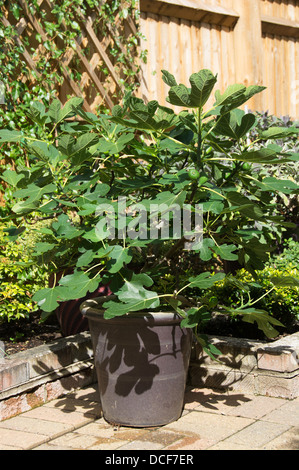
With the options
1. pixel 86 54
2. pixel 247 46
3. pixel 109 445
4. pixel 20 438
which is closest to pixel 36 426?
pixel 20 438

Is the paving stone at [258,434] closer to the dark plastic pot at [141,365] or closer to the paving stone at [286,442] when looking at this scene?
the paving stone at [286,442]

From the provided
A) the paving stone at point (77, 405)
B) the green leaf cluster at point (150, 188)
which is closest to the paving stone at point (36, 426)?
the paving stone at point (77, 405)

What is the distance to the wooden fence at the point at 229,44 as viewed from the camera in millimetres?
5449

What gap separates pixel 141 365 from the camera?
253 centimetres

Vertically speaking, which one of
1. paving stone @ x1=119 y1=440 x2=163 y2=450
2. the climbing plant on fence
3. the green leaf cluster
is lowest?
paving stone @ x1=119 y1=440 x2=163 y2=450

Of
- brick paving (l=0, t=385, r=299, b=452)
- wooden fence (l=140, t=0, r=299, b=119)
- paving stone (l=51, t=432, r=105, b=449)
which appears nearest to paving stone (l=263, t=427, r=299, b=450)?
brick paving (l=0, t=385, r=299, b=452)

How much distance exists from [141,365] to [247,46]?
4422 mm

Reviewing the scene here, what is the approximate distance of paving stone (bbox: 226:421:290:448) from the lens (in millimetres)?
2367

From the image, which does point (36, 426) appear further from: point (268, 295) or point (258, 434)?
point (268, 295)

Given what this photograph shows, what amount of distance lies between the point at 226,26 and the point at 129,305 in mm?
4614

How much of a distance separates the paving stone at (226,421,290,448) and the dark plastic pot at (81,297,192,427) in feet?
1.06

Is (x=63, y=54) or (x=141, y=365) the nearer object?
(x=141, y=365)

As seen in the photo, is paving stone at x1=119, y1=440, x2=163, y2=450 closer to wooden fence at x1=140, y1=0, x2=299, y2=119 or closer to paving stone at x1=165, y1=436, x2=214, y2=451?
paving stone at x1=165, y1=436, x2=214, y2=451
